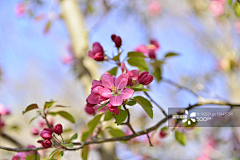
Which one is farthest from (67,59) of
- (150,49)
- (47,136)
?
(47,136)

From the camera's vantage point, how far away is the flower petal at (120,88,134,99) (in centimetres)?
64

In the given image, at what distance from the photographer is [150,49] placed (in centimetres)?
116

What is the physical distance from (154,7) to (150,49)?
9.42 ft

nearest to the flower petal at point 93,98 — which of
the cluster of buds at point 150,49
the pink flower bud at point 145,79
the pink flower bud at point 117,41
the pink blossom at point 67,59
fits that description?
the pink flower bud at point 145,79

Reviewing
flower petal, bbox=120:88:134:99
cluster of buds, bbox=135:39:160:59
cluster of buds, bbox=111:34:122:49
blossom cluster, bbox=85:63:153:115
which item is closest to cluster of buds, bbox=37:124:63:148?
blossom cluster, bbox=85:63:153:115

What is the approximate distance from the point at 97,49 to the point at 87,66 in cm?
94

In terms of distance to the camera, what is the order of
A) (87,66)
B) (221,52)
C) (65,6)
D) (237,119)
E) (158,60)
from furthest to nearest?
(221,52), (237,119), (65,6), (87,66), (158,60)

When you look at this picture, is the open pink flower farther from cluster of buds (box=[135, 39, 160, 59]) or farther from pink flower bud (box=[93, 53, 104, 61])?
cluster of buds (box=[135, 39, 160, 59])

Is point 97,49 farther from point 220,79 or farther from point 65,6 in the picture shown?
point 220,79

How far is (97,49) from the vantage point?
0.86 m

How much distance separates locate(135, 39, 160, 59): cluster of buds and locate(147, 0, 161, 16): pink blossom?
274 cm

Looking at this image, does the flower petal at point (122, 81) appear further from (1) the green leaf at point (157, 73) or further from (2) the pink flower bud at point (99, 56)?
Result: (1) the green leaf at point (157, 73)

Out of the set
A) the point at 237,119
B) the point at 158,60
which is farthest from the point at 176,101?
the point at 158,60

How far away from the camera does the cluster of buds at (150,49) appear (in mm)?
1160
